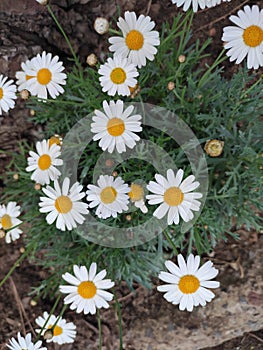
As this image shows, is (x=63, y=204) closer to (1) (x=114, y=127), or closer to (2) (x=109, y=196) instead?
(2) (x=109, y=196)

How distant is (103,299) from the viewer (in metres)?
1.69

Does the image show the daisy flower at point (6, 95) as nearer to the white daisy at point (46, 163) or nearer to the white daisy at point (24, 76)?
the white daisy at point (24, 76)

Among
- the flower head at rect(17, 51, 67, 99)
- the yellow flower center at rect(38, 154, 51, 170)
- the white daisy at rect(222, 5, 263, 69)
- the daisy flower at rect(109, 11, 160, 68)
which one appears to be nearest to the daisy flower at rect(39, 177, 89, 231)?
the yellow flower center at rect(38, 154, 51, 170)

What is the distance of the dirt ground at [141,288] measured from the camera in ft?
7.13

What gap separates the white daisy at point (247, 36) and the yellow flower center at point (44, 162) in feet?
2.67

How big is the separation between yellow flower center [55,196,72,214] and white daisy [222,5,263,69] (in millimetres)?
782

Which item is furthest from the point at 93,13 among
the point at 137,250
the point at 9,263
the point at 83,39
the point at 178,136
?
the point at 9,263

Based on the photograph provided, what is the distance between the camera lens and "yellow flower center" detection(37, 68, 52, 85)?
1.70m

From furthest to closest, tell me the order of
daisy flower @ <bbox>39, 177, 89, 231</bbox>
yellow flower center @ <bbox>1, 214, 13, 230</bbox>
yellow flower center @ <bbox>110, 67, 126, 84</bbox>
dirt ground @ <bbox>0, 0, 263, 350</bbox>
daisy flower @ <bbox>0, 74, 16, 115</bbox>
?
dirt ground @ <bbox>0, 0, 263, 350</bbox>
yellow flower center @ <bbox>1, 214, 13, 230</bbox>
daisy flower @ <bbox>0, 74, 16, 115</bbox>
daisy flower @ <bbox>39, 177, 89, 231</bbox>
yellow flower center @ <bbox>110, 67, 126, 84</bbox>

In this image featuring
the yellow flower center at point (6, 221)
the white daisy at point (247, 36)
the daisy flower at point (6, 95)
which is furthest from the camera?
the yellow flower center at point (6, 221)

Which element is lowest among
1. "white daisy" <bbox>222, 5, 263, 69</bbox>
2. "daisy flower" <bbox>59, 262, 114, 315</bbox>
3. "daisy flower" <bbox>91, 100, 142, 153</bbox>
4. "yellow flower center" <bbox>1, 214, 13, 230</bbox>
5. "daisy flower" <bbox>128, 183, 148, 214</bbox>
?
"daisy flower" <bbox>59, 262, 114, 315</bbox>

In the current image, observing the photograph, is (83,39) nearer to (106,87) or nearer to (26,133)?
(26,133)

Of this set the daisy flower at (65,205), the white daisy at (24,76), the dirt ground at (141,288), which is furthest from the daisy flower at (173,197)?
the dirt ground at (141,288)

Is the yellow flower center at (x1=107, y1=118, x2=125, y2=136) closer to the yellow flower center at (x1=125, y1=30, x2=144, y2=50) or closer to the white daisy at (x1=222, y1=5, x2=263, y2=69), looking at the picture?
the yellow flower center at (x1=125, y1=30, x2=144, y2=50)
